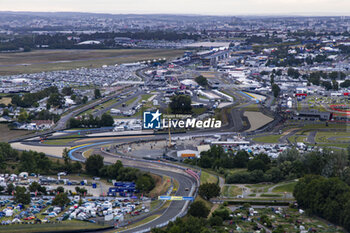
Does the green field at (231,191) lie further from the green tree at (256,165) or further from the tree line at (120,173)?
the tree line at (120,173)

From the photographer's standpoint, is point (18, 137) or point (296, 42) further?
point (296, 42)

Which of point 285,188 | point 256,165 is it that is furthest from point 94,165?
point 285,188

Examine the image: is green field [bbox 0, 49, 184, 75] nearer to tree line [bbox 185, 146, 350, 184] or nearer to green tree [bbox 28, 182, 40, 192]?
green tree [bbox 28, 182, 40, 192]

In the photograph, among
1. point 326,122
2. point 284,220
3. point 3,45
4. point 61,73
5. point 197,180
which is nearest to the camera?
point 284,220

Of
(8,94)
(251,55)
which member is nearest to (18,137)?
(8,94)

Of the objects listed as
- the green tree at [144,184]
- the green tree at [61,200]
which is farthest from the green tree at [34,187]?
the green tree at [144,184]

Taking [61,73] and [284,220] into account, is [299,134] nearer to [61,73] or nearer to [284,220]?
[284,220]

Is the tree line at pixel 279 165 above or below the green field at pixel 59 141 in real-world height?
above
